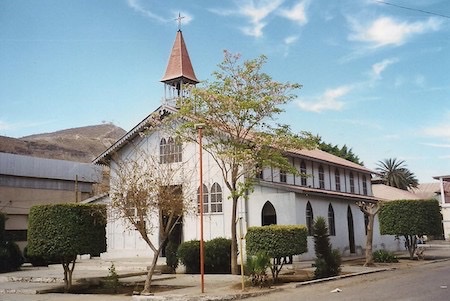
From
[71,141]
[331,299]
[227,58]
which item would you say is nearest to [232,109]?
[227,58]

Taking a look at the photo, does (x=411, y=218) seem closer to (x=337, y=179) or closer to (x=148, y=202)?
(x=337, y=179)

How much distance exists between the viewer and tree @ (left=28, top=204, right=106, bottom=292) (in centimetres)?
1797

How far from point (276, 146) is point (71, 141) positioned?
76592 millimetres

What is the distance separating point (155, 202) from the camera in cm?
1733

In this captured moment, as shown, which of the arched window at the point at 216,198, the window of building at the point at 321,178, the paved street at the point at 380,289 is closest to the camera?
the paved street at the point at 380,289

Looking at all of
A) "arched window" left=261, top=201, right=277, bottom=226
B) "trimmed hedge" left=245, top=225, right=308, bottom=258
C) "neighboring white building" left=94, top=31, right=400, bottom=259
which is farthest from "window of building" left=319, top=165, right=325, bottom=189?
"trimmed hedge" left=245, top=225, right=308, bottom=258

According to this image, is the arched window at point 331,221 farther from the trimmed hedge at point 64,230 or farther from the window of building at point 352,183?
the trimmed hedge at point 64,230

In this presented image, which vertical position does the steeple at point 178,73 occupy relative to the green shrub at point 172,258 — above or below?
above

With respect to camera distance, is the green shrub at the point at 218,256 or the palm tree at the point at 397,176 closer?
the green shrub at the point at 218,256

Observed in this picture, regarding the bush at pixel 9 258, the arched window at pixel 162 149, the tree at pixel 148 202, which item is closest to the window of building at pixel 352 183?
the arched window at pixel 162 149

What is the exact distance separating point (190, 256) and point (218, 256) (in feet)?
4.70

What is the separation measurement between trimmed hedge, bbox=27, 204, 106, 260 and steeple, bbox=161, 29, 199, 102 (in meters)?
14.7

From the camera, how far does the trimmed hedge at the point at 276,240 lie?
19219mm

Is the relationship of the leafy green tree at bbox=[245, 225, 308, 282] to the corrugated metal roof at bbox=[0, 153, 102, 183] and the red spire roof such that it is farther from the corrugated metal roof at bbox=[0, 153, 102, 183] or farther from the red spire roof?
the corrugated metal roof at bbox=[0, 153, 102, 183]
